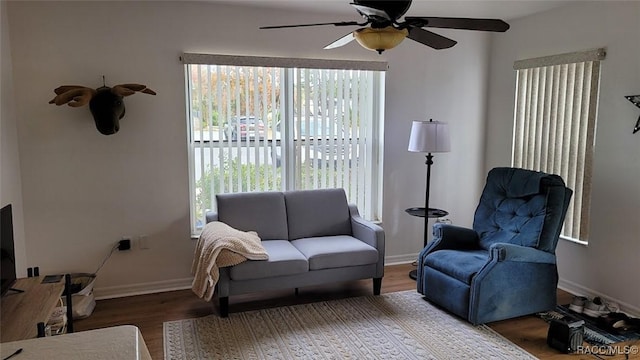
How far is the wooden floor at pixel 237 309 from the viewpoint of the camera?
A: 3090mm

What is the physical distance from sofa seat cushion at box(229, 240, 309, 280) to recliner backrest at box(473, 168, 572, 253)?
156 centimetres

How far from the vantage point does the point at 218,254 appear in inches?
129

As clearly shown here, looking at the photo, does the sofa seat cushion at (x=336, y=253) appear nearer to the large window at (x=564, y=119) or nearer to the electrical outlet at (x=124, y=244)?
the electrical outlet at (x=124, y=244)

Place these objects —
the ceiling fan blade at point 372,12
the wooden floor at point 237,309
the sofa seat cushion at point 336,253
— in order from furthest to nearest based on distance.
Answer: the sofa seat cushion at point 336,253, the wooden floor at point 237,309, the ceiling fan blade at point 372,12

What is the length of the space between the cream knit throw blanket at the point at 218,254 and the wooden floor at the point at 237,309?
1.11 ft

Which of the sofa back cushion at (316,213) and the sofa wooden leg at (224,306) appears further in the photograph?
the sofa back cushion at (316,213)

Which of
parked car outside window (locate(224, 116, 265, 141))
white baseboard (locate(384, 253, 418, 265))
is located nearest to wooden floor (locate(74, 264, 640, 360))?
white baseboard (locate(384, 253, 418, 265))

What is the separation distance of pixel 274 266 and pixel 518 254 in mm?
1786

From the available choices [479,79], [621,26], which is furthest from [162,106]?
[621,26]

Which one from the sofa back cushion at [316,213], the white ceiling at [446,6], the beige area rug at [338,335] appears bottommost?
the beige area rug at [338,335]

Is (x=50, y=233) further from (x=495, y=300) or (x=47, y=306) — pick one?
(x=495, y=300)

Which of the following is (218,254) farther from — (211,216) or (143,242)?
(143,242)

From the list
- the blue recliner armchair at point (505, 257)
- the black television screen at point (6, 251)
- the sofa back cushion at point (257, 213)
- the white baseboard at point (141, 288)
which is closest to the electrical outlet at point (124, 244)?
the white baseboard at point (141, 288)

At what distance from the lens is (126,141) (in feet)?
12.4
